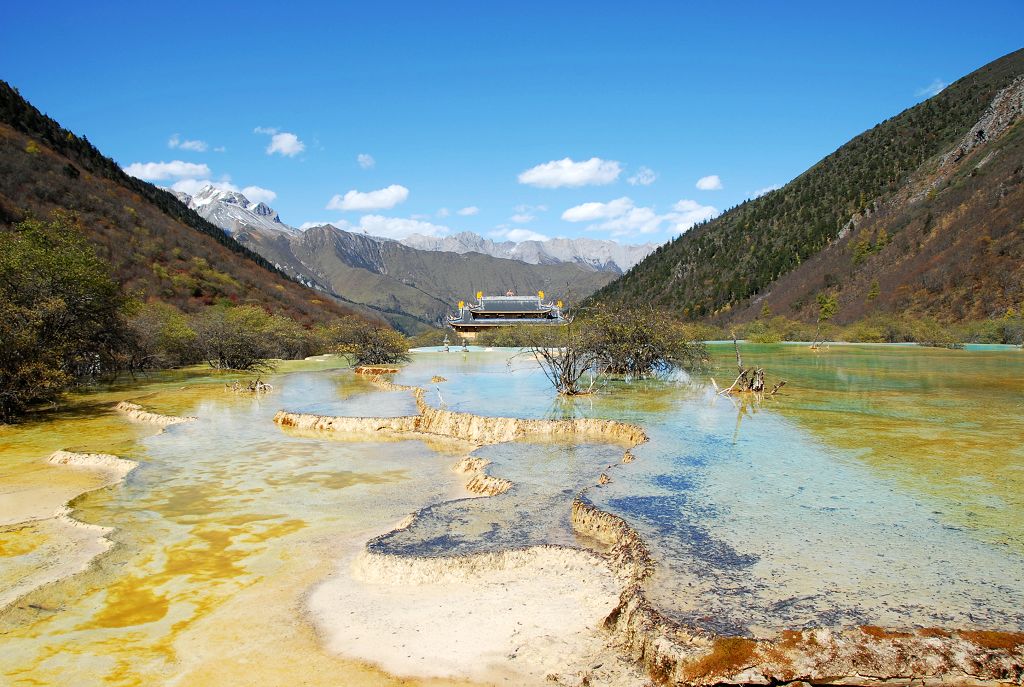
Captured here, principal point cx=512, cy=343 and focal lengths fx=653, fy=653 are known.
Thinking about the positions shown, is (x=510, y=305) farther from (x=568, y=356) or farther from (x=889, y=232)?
(x=568, y=356)

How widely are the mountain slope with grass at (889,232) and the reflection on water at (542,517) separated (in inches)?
1694

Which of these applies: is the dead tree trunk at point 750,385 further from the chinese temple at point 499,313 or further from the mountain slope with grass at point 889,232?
the chinese temple at point 499,313

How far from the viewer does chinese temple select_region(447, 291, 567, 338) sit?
2715 inches

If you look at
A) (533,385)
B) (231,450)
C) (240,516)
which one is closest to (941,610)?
(240,516)

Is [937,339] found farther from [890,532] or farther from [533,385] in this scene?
[890,532]

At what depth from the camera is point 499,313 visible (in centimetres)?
7250

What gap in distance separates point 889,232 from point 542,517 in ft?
257

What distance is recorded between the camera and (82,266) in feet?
67.6

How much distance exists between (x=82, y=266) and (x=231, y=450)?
1084 centimetres

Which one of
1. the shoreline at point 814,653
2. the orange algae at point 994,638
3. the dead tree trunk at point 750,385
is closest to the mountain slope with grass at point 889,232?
the dead tree trunk at point 750,385

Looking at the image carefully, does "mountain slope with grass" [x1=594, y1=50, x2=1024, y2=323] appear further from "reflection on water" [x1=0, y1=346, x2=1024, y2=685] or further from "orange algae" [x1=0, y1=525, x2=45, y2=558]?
"orange algae" [x1=0, y1=525, x2=45, y2=558]

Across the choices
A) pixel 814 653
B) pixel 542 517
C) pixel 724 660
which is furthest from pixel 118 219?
pixel 814 653

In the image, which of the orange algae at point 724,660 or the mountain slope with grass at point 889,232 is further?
the mountain slope with grass at point 889,232

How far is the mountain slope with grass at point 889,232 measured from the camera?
176 feet
